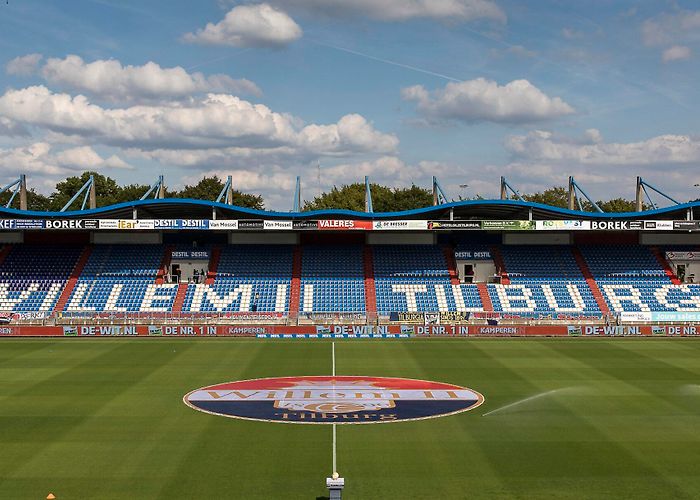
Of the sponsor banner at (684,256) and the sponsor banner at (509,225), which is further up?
the sponsor banner at (509,225)

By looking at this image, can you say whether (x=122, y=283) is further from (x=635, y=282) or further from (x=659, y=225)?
(x=659, y=225)

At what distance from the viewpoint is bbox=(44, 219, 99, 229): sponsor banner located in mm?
59875

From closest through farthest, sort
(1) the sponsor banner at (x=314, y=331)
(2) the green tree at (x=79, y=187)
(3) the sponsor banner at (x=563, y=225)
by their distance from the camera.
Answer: (1) the sponsor banner at (x=314, y=331)
(3) the sponsor banner at (x=563, y=225)
(2) the green tree at (x=79, y=187)

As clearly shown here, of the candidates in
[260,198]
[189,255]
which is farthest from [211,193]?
[189,255]

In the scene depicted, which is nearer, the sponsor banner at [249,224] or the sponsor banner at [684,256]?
the sponsor banner at [249,224]

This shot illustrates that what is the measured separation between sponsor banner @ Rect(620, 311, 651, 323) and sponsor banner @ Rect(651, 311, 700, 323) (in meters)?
0.58

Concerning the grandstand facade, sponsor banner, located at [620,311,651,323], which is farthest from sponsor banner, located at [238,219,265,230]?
sponsor banner, located at [620,311,651,323]

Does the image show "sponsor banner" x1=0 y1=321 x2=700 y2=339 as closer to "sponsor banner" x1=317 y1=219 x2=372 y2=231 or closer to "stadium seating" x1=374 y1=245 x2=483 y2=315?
"stadium seating" x1=374 y1=245 x2=483 y2=315

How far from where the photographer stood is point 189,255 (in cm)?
6456

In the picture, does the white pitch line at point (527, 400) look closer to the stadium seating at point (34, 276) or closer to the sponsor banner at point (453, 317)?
the sponsor banner at point (453, 317)

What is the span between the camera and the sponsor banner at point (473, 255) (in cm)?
6506

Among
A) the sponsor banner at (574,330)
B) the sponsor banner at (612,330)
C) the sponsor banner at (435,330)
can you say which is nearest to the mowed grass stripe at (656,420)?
the sponsor banner at (574,330)

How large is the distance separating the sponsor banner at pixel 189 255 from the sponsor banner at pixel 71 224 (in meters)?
7.12

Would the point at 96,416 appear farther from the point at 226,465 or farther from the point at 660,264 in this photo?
the point at 660,264
